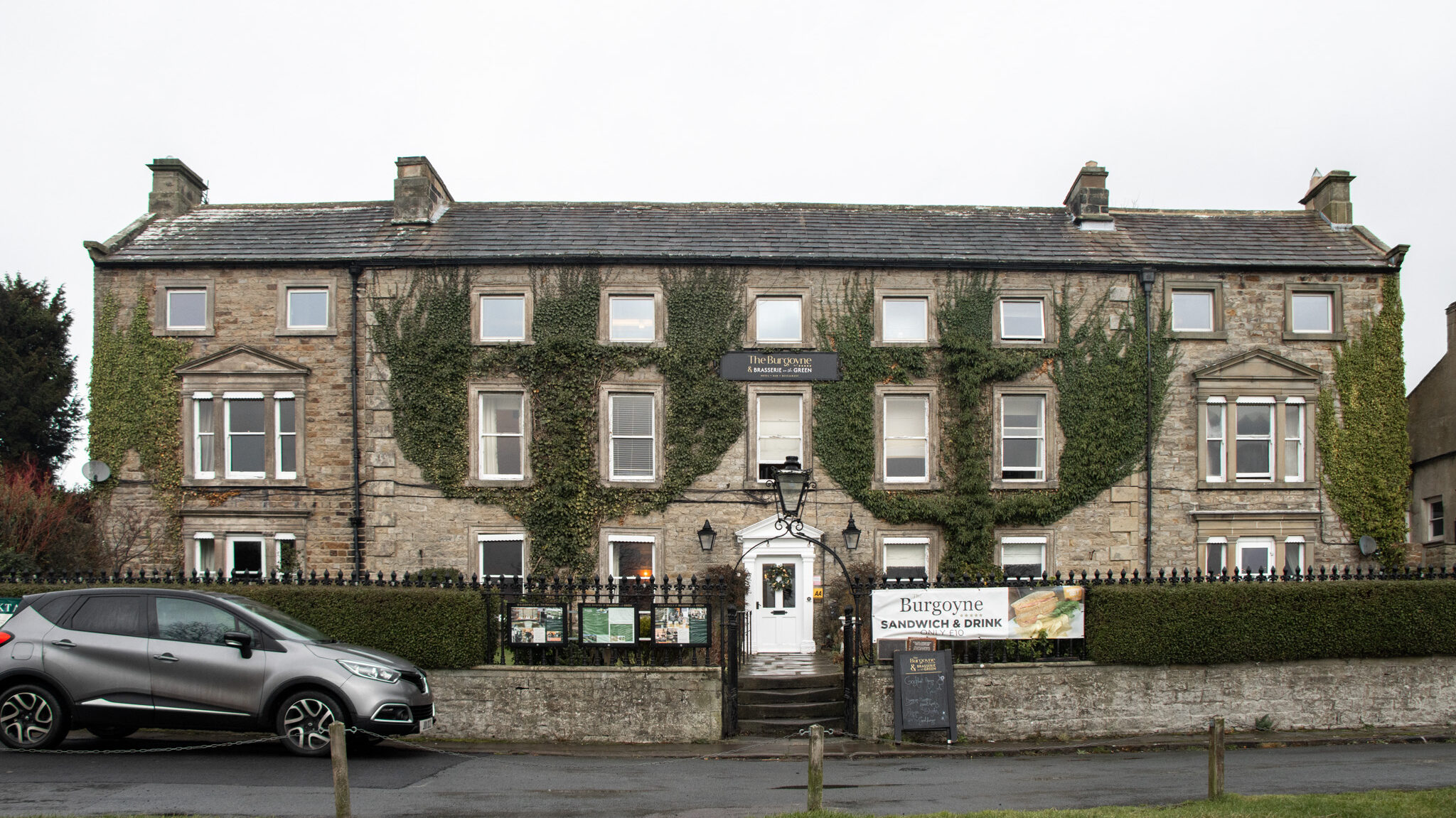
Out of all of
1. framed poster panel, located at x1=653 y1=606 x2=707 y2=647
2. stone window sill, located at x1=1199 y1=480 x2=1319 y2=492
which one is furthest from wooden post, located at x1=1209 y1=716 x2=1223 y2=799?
stone window sill, located at x1=1199 y1=480 x2=1319 y2=492

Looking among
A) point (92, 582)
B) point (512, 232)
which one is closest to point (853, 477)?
point (512, 232)

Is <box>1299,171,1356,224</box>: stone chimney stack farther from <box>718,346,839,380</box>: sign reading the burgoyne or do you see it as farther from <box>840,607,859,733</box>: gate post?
<box>840,607,859,733</box>: gate post

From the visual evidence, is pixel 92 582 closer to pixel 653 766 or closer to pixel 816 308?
pixel 653 766

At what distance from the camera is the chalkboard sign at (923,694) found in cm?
1218

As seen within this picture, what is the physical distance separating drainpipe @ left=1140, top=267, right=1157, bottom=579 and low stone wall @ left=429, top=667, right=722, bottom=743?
11.5 m

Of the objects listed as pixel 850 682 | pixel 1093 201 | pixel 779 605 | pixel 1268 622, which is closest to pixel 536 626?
pixel 850 682

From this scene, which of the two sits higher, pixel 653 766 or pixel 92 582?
pixel 92 582

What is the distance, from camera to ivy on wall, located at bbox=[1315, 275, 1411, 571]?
20.0 metres

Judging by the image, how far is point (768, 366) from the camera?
19.7 meters

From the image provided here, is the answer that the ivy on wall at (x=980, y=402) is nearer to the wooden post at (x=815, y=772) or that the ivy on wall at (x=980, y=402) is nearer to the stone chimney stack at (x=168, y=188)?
the wooden post at (x=815, y=772)

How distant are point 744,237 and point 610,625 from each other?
35.1 ft

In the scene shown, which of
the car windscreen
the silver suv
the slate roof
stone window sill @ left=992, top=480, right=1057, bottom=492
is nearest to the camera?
the silver suv

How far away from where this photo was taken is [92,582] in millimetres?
12453

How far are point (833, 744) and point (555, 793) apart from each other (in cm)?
438
